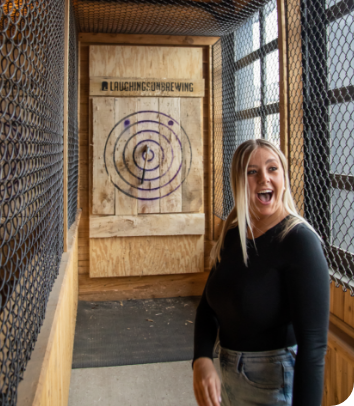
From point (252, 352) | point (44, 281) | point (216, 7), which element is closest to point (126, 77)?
point (216, 7)

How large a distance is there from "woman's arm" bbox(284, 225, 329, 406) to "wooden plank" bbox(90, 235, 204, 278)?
2926 millimetres

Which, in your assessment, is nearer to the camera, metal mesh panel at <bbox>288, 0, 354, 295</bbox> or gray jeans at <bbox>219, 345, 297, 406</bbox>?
gray jeans at <bbox>219, 345, 297, 406</bbox>

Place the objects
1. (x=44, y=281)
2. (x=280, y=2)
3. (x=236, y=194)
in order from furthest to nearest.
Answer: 1. (x=280, y=2)
2. (x=44, y=281)
3. (x=236, y=194)

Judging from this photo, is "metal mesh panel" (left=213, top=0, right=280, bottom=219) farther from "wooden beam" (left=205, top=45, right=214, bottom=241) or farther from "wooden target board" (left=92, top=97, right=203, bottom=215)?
"wooden target board" (left=92, top=97, right=203, bottom=215)

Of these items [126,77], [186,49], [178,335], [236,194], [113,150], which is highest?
[186,49]

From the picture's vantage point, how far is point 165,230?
12.8ft

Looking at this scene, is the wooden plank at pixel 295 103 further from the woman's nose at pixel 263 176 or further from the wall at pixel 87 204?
the wall at pixel 87 204

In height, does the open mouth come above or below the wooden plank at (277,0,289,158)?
below

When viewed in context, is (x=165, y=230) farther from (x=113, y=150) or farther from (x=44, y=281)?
(x=44, y=281)

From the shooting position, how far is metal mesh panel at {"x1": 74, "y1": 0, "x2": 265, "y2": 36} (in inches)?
121

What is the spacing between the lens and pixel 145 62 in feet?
12.5

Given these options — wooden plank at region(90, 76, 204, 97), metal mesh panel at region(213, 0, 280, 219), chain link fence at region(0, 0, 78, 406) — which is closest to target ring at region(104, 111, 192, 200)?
wooden plank at region(90, 76, 204, 97)

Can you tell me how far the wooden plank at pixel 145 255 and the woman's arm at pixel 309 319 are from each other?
9.60ft

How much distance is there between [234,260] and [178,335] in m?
2.08
